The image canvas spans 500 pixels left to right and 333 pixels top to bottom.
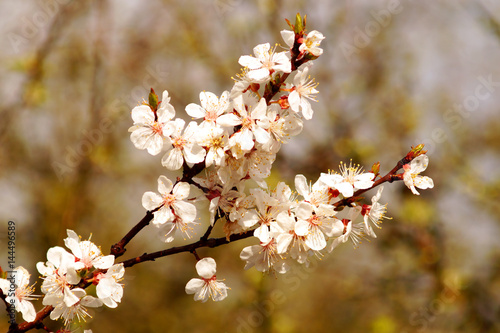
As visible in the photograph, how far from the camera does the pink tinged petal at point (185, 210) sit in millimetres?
1282

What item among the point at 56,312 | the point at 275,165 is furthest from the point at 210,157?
the point at 275,165

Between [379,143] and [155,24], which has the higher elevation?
[379,143]

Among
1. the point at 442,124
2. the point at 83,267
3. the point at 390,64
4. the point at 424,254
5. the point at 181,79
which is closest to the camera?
the point at 83,267

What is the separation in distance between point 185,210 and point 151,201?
4.1 inches

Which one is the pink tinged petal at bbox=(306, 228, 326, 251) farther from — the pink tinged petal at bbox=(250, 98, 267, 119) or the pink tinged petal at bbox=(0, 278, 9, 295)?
the pink tinged petal at bbox=(0, 278, 9, 295)

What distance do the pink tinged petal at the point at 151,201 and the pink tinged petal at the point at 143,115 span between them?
0.72 ft

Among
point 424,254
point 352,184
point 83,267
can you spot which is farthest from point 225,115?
point 424,254

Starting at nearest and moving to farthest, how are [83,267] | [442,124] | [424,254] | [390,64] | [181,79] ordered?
[83,267] → [424,254] → [442,124] → [390,64] → [181,79]

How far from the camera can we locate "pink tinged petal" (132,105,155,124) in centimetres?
130

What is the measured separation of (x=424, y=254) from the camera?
3.76 metres

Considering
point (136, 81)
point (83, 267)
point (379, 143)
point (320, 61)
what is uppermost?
point (83, 267)

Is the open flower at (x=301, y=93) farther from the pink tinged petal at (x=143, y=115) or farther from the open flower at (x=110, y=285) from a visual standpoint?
the open flower at (x=110, y=285)

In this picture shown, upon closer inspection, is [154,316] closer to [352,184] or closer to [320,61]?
[320,61]

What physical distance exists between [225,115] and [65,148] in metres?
3.95
